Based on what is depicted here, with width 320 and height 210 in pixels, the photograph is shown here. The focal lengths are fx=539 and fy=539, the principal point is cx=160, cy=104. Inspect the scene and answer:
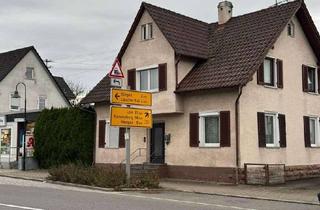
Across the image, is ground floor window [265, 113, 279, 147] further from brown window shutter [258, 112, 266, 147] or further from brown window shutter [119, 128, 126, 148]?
brown window shutter [119, 128, 126, 148]

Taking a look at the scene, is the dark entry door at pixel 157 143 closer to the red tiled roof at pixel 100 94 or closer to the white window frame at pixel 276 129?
the red tiled roof at pixel 100 94

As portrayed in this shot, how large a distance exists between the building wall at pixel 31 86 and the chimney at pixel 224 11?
79.8 feet

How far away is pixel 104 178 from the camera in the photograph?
65.6 ft

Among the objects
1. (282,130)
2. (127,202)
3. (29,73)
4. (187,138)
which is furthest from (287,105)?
(29,73)

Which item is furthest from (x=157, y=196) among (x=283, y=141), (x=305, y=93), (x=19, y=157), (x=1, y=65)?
(x=1, y=65)

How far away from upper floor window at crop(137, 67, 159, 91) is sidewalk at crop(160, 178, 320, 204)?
4930 mm

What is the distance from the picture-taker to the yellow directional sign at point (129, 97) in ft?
65.8

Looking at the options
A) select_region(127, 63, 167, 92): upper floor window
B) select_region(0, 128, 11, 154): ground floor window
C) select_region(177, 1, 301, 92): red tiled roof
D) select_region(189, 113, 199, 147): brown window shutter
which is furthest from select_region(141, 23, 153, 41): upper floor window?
select_region(0, 128, 11, 154): ground floor window

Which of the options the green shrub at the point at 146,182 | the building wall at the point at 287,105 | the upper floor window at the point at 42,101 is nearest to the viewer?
the green shrub at the point at 146,182

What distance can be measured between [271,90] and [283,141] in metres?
2.41

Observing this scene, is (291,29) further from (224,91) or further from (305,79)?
(224,91)

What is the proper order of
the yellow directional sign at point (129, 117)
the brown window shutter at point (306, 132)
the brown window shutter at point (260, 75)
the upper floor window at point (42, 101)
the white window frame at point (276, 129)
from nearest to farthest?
the yellow directional sign at point (129, 117), the brown window shutter at point (260, 75), the white window frame at point (276, 129), the brown window shutter at point (306, 132), the upper floor window at point (42, 101)

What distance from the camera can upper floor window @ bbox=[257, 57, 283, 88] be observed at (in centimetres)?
2452

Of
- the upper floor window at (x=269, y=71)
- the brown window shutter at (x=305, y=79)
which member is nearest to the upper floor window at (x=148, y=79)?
the upper floor window at (x=269, y=71)
